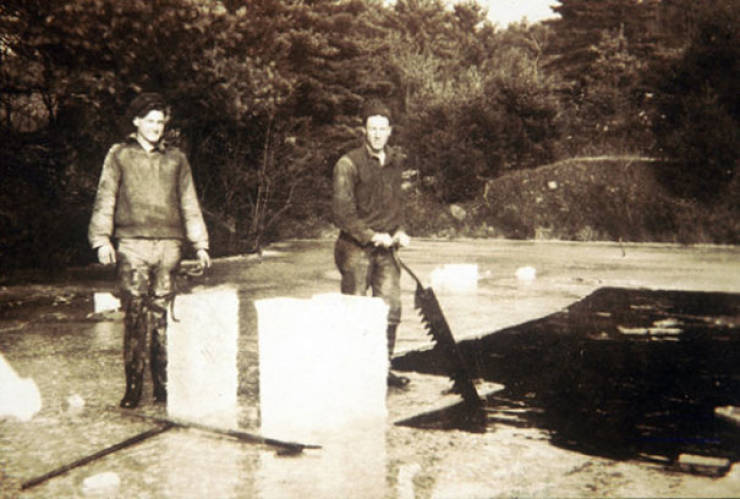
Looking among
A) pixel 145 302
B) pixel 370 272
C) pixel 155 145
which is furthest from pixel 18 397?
pixel 370 272

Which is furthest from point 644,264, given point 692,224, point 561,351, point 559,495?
point 559,495

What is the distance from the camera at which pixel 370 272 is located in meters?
6.49

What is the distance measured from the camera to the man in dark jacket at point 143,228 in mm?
5891

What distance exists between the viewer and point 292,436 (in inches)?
201

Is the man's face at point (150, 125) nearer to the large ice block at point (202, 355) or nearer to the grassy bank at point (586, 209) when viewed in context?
the large ice block at point (202, 355)

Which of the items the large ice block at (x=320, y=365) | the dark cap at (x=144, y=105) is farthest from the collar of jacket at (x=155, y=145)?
the large ice block at (x=320, y=365)

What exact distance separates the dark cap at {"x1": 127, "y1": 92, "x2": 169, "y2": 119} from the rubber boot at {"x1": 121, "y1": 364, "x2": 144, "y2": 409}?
164 centimetres

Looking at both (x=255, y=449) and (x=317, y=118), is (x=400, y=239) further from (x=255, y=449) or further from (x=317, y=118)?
(x=317, y=118)

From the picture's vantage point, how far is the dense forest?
13.0 meters

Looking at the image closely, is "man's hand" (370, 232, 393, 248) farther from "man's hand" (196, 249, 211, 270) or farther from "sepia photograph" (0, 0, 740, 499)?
"man's hand" (196, 249, 211, 270)

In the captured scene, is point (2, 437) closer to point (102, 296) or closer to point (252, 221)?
point (102, 296)

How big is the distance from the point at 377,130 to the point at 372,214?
59 centimetres

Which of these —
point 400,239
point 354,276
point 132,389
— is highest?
point 400,239

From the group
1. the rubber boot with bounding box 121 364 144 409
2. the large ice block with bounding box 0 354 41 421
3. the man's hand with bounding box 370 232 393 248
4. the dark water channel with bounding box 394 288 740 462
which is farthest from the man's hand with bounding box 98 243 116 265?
the dark water channel with bounding box 394 288 740 462
